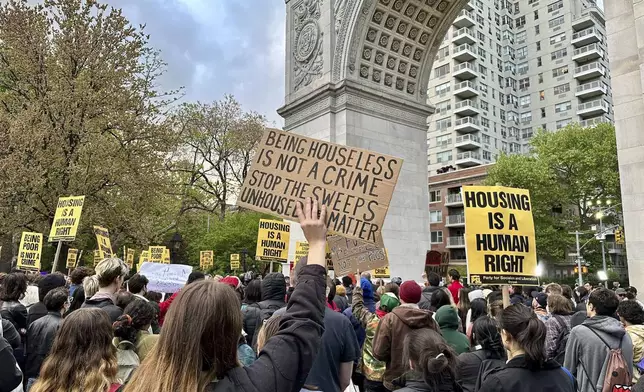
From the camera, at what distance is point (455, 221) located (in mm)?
57188

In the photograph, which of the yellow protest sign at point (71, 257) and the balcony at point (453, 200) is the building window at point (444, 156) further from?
the yellow protest sign at point (71, 257)

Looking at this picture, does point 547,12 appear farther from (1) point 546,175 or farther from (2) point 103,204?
(2) point 103,204

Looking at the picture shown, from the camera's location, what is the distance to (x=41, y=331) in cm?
456

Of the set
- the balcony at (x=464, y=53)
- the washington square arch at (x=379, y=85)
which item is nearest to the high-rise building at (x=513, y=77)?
the balcony at (x=464, y=53)

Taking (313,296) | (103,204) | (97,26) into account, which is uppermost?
(97,26)

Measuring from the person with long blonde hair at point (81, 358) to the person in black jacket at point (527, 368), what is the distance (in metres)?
2.16

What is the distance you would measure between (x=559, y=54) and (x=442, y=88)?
14692 mm

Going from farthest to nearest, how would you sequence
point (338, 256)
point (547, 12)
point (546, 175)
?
point (547, 12), point (546, 175), point (338, 256)

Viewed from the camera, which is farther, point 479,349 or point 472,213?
point 472,213

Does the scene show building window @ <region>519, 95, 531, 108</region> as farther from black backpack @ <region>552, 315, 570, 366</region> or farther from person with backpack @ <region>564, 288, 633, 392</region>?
person with backpack @ <region>564, 288, 633, 392</region>

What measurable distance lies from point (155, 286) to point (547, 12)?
223ft

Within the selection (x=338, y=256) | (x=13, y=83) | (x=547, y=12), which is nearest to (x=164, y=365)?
(x=338, y=256)

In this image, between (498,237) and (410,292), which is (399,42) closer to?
(498,237)

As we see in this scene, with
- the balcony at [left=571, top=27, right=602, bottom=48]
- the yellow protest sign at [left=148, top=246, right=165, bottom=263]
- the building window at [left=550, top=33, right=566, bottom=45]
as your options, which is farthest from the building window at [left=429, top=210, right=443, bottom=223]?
the yellow protest sign at [left=148, top=246, right=165, bottom=263]
